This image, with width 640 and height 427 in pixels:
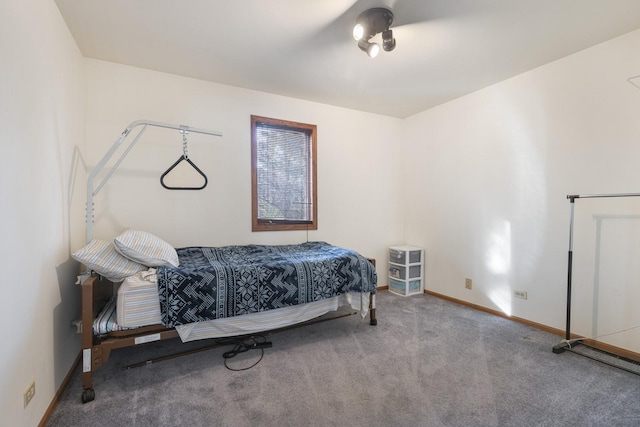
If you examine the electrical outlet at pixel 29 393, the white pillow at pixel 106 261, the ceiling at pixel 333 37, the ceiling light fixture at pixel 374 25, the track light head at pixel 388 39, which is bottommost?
the electrical outlet at pixel 29 393

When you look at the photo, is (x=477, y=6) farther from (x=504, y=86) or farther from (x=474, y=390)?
(x=474, y=390)

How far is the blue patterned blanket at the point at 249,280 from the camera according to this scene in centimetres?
201

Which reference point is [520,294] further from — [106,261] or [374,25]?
[106,261]

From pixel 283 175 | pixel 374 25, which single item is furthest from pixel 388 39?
pixel 283 175

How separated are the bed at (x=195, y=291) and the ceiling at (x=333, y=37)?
5.22ft

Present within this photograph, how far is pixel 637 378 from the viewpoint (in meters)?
1.97

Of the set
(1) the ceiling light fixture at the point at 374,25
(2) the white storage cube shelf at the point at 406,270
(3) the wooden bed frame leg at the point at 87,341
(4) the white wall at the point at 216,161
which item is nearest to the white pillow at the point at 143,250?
(3) the wooden bed frame leg at the point at 87,341

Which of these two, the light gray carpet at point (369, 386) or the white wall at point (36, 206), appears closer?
the white wall at point (36, 206)

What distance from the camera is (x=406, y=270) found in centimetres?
385

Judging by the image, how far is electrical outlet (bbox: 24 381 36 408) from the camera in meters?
1.37

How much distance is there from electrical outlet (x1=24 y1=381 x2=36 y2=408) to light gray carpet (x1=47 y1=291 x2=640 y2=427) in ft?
0.92

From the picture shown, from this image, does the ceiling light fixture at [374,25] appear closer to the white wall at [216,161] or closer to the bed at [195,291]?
the white wall at [216,161]

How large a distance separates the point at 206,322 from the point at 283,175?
6.40 feet

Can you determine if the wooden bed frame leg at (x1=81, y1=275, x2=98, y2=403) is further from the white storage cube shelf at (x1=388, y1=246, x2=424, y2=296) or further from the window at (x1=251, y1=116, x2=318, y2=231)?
the white storage cube shelf at (x1=388, y1=246, x2=424, y2=296)
